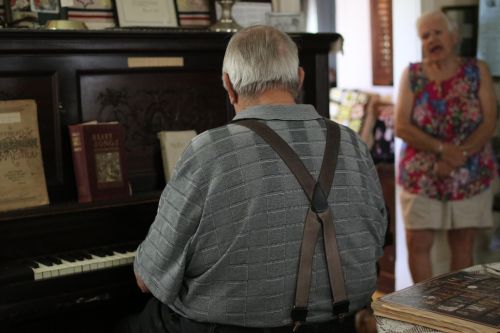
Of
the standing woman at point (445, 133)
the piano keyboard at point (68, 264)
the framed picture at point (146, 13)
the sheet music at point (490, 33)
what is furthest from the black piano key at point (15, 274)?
the sheet music at point (490, 33)

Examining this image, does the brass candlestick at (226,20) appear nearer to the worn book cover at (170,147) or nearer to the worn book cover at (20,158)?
the worn book cover at (170,147)

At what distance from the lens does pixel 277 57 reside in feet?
6.36

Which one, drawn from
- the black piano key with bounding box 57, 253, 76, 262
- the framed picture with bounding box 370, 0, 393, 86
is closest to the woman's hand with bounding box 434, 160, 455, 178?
the framed picture with bounding box 370, 0, 393, 86

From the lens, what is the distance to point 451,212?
383 centimetres

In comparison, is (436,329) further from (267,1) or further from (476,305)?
(267,1)

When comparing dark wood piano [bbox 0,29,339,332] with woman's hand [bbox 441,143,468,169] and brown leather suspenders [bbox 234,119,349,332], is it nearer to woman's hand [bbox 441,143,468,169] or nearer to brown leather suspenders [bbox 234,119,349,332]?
brown leather suspenders [bbox 234,119,349,332]

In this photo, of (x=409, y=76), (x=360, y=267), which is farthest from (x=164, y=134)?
(x=409, y=76)

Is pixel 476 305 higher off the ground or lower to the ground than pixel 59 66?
lower

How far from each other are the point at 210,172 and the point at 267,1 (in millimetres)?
1492

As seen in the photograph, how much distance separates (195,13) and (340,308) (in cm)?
147

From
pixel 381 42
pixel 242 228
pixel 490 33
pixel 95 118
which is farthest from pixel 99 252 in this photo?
pixel 381 42

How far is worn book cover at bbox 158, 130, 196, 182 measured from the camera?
2.70 metres

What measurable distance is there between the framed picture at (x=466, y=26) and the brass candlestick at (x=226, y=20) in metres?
1.75

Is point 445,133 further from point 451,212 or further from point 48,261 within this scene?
point 48,261
